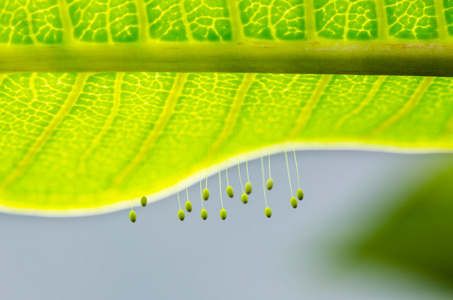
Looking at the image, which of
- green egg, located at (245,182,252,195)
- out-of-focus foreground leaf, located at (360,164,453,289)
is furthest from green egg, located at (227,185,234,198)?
out-of-focus foreground leaf, located at (360,164,453,289)

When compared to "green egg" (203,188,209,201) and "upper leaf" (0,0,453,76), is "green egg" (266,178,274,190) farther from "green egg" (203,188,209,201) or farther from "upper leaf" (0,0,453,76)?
"upper leaf" (0,0,453,76)

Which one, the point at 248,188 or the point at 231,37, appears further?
the point at 248,188

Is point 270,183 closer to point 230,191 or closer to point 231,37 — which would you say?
point 230,191

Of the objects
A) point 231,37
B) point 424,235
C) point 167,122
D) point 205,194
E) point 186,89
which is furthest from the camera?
point 424,235

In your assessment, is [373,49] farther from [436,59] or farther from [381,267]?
[381,267]

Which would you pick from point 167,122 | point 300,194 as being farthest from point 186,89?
point 300,194

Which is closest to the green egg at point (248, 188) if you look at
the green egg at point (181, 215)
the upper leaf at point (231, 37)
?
the green egg at point (181, 215)

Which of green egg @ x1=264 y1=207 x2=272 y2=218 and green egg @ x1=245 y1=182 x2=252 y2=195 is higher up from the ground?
green egg @ x1=245 y1=182 x2=252 y2=195

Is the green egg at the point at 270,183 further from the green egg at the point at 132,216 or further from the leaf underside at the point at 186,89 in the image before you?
the green egg at the point at 132,216

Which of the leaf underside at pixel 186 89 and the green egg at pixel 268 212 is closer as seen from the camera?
the leaf underside at pixel 186 89

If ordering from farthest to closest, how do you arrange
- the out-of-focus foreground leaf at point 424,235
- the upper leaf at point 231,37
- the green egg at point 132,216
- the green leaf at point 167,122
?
the out-of-focus foreground leaf at point 424,235 → the green egg at point 132,216 → the green leaf at point 167,122 → the upper leaf at point 231,37
